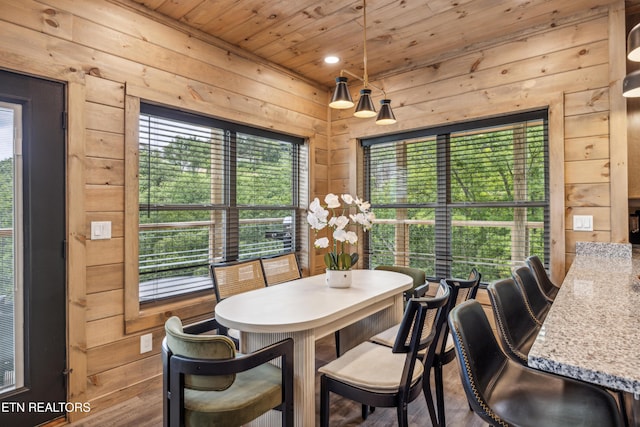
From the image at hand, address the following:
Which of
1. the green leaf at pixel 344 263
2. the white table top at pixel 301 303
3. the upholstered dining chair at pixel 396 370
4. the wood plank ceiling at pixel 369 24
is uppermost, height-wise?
the wood plank ceiling at pixel 369 24

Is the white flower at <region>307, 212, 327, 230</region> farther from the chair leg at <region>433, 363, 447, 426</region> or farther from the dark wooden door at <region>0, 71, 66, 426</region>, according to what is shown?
the dark wooden door at <region>0, 71, 66, 426</region>

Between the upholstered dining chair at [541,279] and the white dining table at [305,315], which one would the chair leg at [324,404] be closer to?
the white dining table at [305,315]

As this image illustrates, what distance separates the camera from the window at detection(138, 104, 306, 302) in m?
2.70

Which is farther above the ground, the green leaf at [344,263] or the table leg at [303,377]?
the green leaf at [344,263]

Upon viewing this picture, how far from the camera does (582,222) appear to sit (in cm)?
270

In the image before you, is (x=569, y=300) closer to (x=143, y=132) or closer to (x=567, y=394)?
(x=567, y=394)

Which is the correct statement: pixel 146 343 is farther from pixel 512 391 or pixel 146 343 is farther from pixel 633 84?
pixel 633 84

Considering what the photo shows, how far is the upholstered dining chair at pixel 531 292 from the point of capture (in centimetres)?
188

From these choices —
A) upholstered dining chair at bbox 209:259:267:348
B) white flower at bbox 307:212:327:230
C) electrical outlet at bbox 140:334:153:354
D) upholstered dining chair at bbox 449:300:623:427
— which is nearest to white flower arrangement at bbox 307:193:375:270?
white flower at bbox 307:212:327:230

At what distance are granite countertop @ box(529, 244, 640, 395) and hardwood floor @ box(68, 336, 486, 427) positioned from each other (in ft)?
3.57

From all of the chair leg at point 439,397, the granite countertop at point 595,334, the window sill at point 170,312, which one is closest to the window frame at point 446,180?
the granite countertop at point 595,334

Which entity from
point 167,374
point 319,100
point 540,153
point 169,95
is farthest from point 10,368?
point 540,153

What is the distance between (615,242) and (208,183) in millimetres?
3087

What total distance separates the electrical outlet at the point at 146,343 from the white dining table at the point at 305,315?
88 cm
